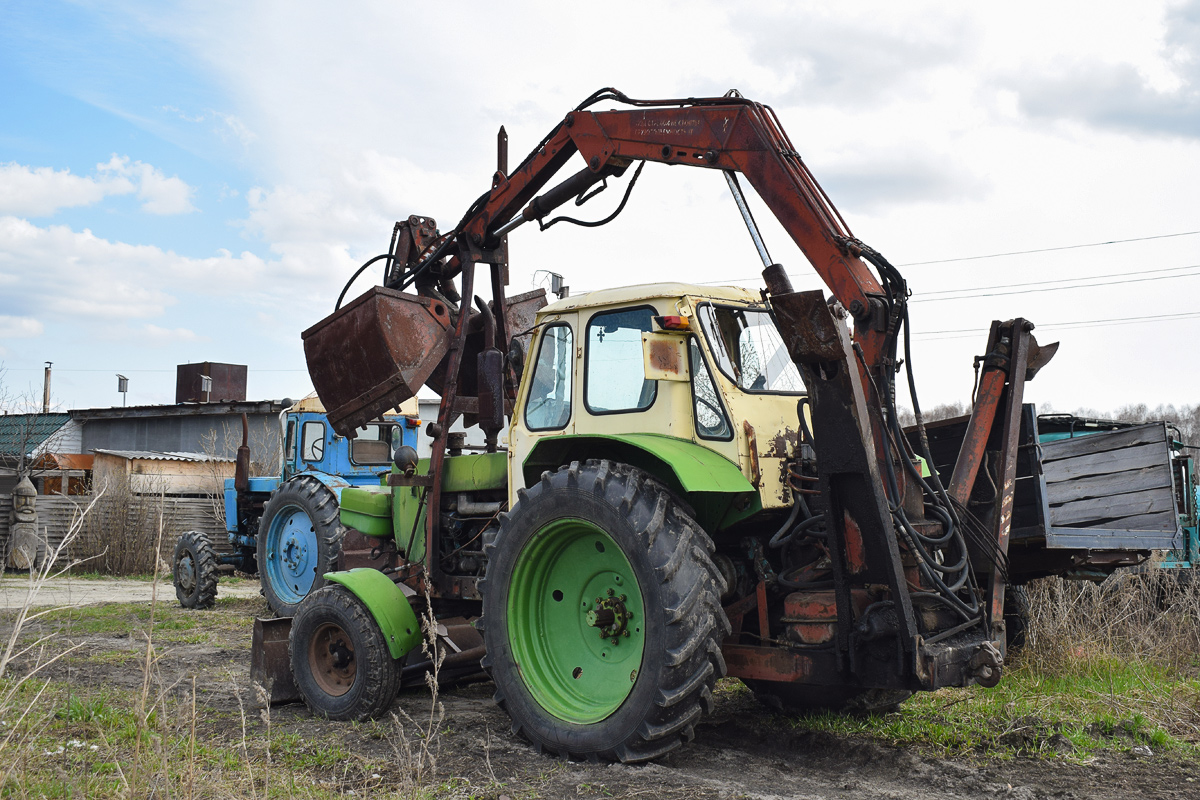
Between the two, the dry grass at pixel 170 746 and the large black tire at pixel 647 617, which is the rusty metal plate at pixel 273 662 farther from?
the large black tire at pixel 647 617

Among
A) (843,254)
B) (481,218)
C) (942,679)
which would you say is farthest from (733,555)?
(481,218)

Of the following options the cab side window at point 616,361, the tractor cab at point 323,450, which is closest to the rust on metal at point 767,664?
the cab side window at point 616,361

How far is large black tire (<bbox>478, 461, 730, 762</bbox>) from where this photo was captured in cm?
429

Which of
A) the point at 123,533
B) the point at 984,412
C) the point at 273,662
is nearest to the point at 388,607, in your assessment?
the point at 273,662

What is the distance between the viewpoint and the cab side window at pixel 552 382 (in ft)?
18.0

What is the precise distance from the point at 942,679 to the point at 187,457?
2139 cm

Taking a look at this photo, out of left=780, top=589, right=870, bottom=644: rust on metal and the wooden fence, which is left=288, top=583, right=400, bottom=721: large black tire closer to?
left=780, top=589, right=870, bottom=644: rust on metal

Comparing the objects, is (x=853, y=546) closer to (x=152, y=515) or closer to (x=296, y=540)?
(x=296, y=540)

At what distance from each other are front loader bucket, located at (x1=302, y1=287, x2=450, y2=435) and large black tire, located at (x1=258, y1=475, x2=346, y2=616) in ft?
12.2

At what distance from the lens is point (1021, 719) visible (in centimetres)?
527

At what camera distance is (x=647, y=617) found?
174 inches

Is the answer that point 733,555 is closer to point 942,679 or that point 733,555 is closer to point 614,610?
point 614,610

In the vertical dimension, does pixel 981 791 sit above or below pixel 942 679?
below

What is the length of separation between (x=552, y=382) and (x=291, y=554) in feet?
21.2
